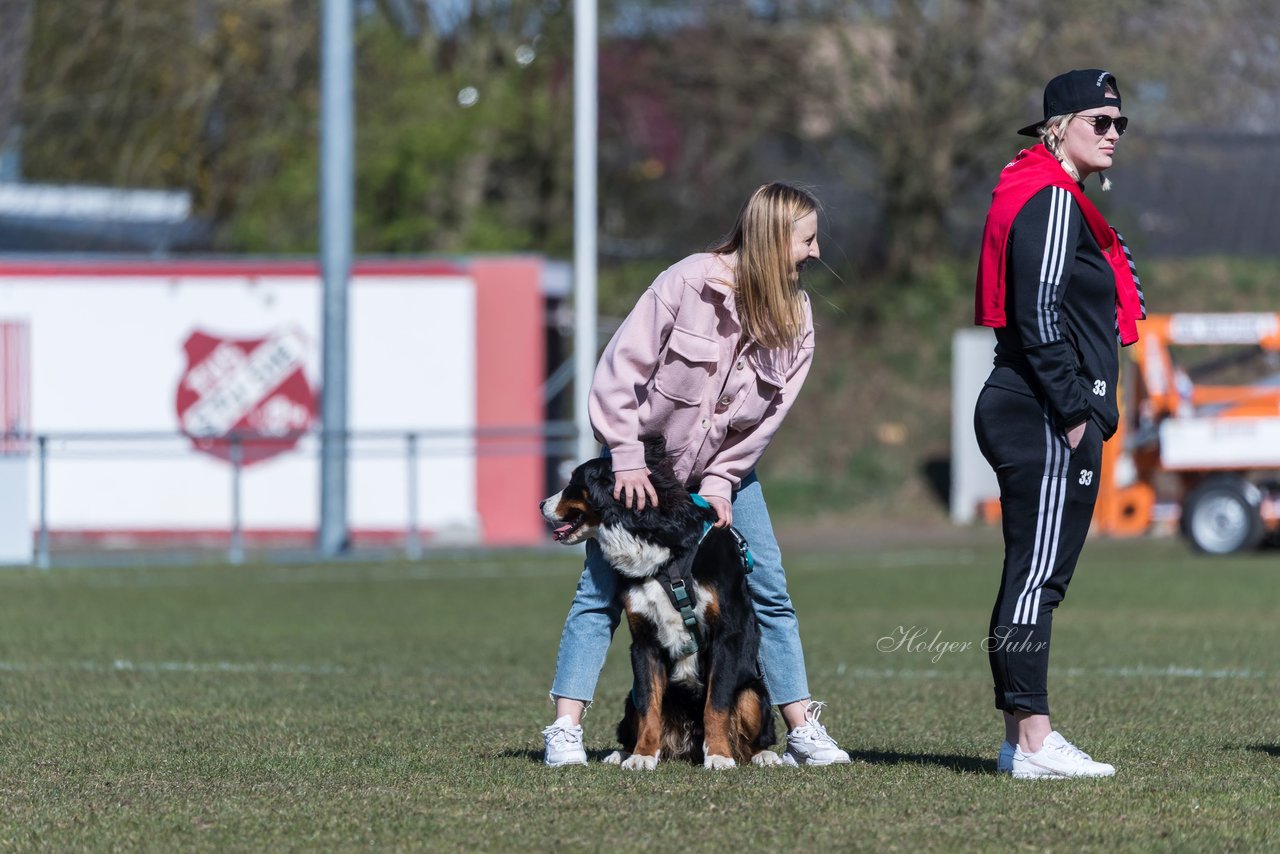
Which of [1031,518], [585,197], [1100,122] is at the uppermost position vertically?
[585,197]

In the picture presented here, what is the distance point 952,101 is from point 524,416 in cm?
1041

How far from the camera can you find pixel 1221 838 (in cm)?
474

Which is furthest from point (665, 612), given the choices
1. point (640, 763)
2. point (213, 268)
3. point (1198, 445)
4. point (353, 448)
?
point (213, 268)

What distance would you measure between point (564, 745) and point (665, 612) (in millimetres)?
598

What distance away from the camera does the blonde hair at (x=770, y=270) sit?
229 inches

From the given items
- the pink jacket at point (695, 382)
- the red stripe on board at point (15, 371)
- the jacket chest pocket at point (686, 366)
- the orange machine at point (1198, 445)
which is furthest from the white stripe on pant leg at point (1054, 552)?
the red stripe on board at point (15, 371)

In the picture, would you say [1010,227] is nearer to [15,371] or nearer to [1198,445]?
[1198,445]

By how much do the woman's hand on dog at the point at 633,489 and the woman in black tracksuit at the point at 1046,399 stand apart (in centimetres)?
98

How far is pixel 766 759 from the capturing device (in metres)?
6.02

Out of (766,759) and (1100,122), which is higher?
(1100,122)

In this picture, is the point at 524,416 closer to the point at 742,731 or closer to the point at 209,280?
the point at 209,280

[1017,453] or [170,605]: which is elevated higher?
[1017,453]

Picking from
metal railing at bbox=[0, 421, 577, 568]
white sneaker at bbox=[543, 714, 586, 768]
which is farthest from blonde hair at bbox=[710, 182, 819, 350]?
metal railing at bbox=[0, 421, 577, 568]

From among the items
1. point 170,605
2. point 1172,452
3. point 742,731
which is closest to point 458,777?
point 742,731
